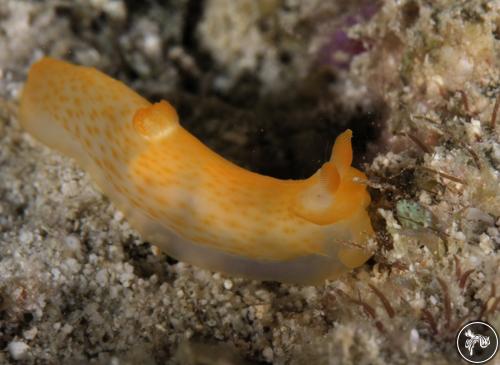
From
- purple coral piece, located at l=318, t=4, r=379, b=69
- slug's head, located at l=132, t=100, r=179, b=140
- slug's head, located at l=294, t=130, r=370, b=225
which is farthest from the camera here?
purple coral piece, located at l=318, t=4, r=379, b=69

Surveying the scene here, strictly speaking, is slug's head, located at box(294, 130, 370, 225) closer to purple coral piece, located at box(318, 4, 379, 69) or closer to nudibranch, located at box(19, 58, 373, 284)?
nudibranch, located at box(19, 58, 373, 284)

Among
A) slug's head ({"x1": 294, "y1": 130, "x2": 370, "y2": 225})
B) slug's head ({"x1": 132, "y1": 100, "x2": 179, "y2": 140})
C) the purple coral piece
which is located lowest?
slug's head ({"x1": 294, "y1": 130, "x2": 370, "y2": 225})

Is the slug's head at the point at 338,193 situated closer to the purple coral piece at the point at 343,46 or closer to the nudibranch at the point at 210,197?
the nudibranch at the point at 210,197

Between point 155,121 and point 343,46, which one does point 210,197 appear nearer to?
point 155,121

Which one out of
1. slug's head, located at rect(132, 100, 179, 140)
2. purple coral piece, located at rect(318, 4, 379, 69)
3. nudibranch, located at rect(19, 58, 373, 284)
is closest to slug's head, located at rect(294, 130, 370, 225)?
nudibranch, located at rect(19, 58, 373, 284)

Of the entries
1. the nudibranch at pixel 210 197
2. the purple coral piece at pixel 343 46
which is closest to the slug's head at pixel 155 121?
the nudibranch at pixel 210 197

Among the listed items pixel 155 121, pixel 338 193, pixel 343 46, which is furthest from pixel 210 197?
pixel 343 46

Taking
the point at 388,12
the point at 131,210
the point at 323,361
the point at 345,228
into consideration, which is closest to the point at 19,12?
the point at 131,210
